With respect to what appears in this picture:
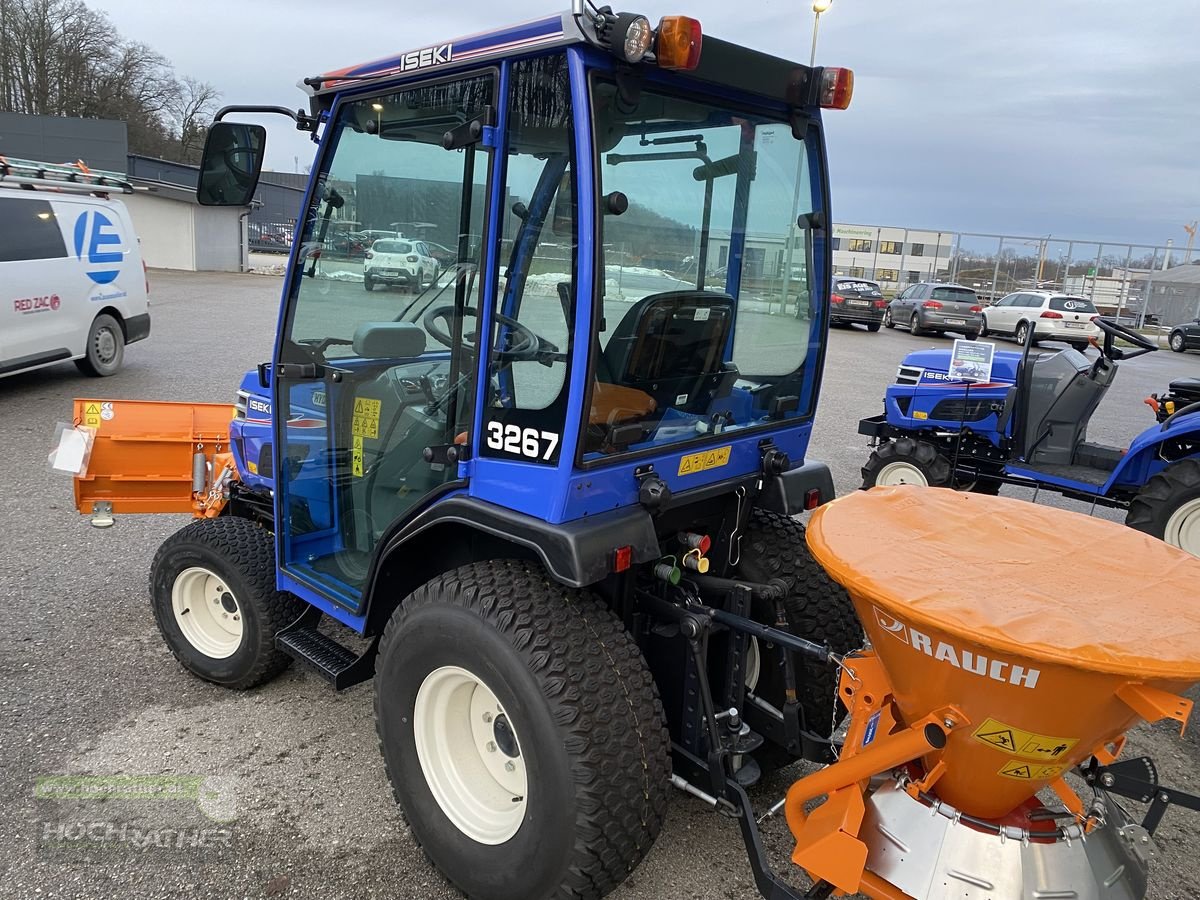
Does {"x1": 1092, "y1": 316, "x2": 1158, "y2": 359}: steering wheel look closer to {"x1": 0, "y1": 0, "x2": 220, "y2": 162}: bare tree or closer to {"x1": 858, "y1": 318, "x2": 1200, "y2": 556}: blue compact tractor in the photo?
{"x1": 858, "y1": 318, "x2": 1200, "y2": 556}: blue compact tractor

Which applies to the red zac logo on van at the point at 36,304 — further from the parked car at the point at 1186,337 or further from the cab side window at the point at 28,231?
the parked car at the point at 1186,337

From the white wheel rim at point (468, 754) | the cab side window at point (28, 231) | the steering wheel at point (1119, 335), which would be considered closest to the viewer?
the white wheel rim at point (468, 754)

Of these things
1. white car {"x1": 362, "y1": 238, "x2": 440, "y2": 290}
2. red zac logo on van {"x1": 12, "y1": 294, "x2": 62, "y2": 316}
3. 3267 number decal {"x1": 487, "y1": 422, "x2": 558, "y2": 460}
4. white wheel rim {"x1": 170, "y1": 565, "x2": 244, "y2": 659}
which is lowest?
white wheel rim {"x1": 170, "y1": 565, "x2": 244, "y2": 659}

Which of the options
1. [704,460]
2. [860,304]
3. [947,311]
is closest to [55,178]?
[704,460]

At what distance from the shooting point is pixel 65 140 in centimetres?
2966

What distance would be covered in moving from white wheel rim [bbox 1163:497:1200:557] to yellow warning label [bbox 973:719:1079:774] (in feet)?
14.0

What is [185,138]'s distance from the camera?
3969 centimetres

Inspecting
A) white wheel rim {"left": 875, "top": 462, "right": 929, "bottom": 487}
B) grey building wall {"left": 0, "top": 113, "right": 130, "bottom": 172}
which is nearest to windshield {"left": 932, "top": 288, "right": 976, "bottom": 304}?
white wheel rim {"left": 875, "top": 462, "right": 929, "bottom": 487}

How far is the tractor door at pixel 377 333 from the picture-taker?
7.96 feet

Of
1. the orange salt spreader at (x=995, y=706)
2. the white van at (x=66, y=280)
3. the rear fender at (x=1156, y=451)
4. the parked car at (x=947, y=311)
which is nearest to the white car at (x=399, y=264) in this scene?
the orange salt spreader at (x=995, y=706)

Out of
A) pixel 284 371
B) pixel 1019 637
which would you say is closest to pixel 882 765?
pixel 1019 637

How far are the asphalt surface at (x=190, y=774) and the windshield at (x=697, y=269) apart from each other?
1171 mm

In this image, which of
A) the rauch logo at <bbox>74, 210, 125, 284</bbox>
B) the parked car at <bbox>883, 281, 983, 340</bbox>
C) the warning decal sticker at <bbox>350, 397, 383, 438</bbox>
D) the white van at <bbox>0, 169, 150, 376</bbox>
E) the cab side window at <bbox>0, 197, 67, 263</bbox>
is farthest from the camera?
the parked car at <bbox>883, 281, 983, 340</bbox>

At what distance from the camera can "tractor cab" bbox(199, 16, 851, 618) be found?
2.12 metres
